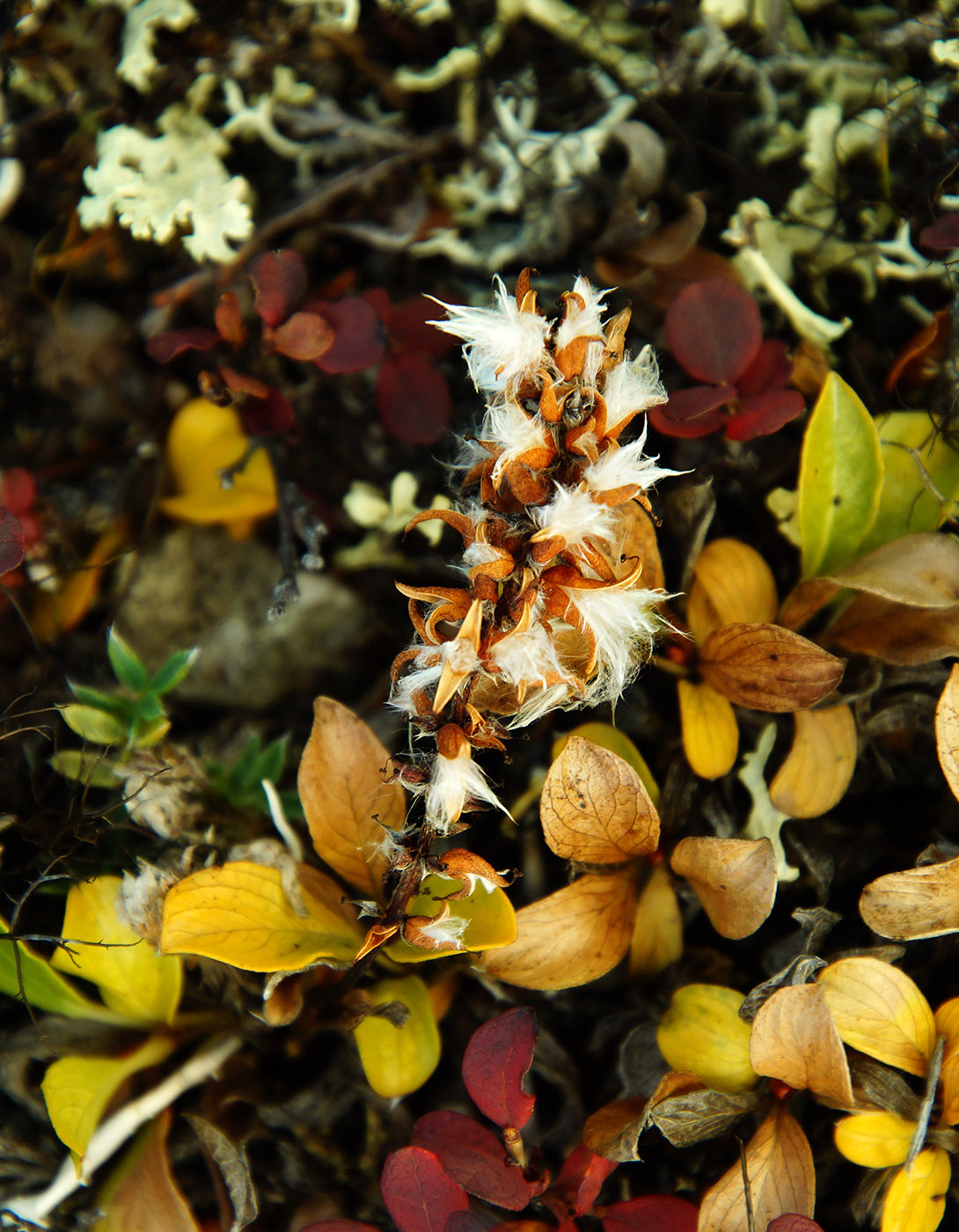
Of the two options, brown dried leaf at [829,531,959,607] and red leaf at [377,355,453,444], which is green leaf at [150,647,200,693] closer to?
red leaf at [377,355,453,444]

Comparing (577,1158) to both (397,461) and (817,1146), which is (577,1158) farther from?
(397,461)

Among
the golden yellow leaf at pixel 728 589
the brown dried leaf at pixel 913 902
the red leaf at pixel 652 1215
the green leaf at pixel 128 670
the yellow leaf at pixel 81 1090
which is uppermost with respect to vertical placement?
the green leaf at pixel 128 670

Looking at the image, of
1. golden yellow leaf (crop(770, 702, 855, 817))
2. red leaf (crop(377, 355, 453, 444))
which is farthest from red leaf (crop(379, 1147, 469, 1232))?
red leaf (crop(377, 355, 453, 444))

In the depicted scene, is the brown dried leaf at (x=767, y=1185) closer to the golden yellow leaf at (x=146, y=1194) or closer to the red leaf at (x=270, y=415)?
the golden yellow leaf at (x=146, y=1194)

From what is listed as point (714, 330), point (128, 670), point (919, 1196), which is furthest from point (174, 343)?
point (919, 1196)

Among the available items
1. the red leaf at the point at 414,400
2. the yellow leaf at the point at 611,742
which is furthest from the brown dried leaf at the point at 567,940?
the red leaf at the point at 414,400

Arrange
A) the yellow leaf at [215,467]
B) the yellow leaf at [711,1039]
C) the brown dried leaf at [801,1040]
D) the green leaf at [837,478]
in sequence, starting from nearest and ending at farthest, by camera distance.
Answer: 1. the brown dried leaf at [801,1040]
2. the yellow leaf at [711,1039]
3. the green leaf at [837,478]
4. the yellow leaf at [215,467]
